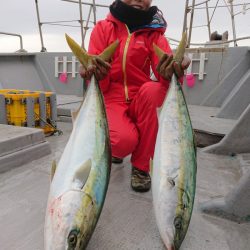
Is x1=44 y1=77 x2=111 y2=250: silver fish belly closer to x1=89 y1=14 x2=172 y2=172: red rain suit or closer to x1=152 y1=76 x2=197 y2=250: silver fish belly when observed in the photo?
x1=152 y1=76 x2=197 y2=250: silver fish belly

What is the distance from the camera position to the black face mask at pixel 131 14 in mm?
2230

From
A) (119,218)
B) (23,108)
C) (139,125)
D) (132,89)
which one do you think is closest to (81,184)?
(119,218)

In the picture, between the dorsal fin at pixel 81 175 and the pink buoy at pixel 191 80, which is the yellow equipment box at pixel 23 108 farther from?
the pink buoy at pixel 191 80

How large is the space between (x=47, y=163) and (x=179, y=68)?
1.51 meters

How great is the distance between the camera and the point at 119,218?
1.79 metres

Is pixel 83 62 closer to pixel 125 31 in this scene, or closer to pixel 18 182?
pixel 125 31

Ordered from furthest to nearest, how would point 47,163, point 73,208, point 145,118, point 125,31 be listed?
point 47,163
point 125,31
point 145,118
point 73,208

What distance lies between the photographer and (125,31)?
91.6 inches

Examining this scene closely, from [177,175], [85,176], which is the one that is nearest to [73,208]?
[85,176]

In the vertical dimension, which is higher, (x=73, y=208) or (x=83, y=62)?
(x=83, y=62)

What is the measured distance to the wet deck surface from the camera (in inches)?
61.1

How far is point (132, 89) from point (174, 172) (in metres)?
1.07

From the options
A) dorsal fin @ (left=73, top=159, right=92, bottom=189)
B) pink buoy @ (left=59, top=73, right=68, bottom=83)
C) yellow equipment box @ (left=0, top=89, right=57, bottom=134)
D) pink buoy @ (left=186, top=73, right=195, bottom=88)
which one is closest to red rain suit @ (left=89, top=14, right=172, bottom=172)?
dorsal fin @ (left=73, top=159, right=92, bottom=189)

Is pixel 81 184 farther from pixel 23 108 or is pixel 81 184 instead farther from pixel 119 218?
pixel 23 108
